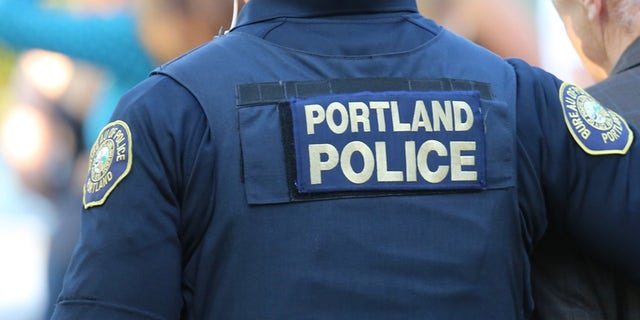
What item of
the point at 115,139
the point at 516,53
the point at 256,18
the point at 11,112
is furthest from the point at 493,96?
the point at 11,112

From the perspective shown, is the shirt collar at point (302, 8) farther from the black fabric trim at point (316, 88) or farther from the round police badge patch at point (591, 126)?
the round police badge patch at point (591, 126)

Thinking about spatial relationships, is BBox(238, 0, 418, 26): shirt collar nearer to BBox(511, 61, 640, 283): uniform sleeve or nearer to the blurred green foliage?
BBox(511, 61, 640, 283): uniform sleeve

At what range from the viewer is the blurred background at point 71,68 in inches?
107

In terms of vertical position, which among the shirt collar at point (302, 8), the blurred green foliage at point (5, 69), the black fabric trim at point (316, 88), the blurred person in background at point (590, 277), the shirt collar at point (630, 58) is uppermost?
the blurred green foliage at point (5, 69)

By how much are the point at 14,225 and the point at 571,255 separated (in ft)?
6.42

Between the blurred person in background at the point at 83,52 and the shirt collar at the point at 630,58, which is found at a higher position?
the blurred person in background at the point at 83,52

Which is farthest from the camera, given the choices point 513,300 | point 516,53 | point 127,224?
point 516,53

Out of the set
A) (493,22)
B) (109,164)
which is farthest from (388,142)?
(493,22)

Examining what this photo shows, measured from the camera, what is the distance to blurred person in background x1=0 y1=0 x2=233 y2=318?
2.71 meters

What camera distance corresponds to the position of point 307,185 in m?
1.27

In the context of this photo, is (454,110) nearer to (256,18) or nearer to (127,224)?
(256,18)

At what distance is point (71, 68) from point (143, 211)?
165 centimetres

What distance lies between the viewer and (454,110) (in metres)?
1.32

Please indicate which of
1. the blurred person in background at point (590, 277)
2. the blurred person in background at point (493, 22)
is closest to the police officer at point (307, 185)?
the blurred person in background at point (590, 277)
